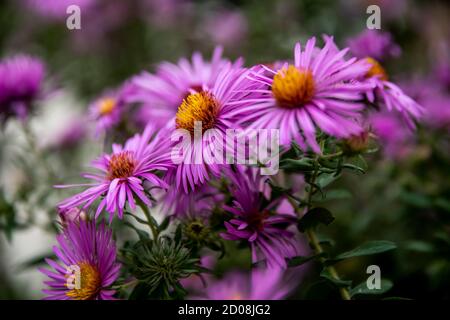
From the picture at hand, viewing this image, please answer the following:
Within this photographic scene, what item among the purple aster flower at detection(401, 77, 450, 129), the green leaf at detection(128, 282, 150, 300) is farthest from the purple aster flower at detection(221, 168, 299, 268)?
the purple aster flower at detection(401, 77, 450, 129)

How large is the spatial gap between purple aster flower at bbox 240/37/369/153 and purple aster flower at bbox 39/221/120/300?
224mm

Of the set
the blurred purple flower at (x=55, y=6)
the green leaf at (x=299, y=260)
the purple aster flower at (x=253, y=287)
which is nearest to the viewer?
the green leaf at (x=299, y=260)

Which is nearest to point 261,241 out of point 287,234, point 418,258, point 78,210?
point 287,234

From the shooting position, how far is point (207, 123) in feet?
2.06

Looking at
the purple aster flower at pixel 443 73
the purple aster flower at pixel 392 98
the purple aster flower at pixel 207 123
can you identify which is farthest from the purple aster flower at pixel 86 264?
the purple aster flower at pixel 443 73

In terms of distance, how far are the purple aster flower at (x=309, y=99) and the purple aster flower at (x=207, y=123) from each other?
22mm

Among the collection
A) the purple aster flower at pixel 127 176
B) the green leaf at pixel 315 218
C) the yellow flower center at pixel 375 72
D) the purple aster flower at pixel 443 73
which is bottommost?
the green leaf at pixel 315 218

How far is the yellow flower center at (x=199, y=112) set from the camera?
0.63 m

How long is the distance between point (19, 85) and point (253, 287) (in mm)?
549

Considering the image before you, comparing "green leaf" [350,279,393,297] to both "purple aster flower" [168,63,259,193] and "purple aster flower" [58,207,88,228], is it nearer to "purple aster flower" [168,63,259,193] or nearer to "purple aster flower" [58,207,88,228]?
"purple aster flower" [168,63,259,193]

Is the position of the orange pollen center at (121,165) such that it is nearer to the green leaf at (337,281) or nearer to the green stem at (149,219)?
the green stem at (149,219)

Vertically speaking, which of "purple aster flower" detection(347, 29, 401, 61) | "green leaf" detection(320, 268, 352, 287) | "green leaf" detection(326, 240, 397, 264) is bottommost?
"green leaf" detection(320, 268, 352, 287)

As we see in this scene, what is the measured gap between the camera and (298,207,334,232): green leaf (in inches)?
24.5
